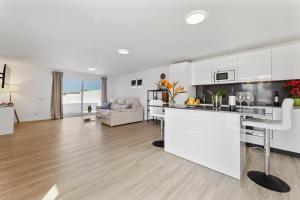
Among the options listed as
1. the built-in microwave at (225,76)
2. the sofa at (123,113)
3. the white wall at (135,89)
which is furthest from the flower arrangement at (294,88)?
the sofa at (123,113)

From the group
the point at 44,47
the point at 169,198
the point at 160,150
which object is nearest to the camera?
the point at 169,198

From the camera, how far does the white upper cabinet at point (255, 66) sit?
114 inches

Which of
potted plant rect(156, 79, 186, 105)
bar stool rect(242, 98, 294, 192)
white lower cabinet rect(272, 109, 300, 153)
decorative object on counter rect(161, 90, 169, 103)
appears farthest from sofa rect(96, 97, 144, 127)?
white lower cabinet rect(272, 109, 300, 153)

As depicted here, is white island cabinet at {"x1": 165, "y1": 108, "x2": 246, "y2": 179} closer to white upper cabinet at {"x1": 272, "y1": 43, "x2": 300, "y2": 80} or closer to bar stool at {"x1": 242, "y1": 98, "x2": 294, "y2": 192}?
bar stool at {"x1": 242, "y1": 98, "x2": 294, "y2": 192}

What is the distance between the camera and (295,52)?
2.60m

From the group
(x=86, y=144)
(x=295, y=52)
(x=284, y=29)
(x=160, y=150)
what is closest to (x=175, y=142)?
(x=160, y=150)

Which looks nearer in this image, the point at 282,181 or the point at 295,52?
the point at 282,181

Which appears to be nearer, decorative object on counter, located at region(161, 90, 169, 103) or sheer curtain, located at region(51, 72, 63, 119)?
decorative object on counter, located at region(161, 90, 169, 103)

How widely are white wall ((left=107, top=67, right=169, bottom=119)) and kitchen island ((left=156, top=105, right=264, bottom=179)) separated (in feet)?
10.9

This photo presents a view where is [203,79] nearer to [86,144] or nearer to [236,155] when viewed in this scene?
[236,155]

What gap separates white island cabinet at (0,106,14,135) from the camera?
348 cm

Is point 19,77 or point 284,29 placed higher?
point 284,29

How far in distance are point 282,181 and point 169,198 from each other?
156 cm

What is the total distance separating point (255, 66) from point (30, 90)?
7998 mm
